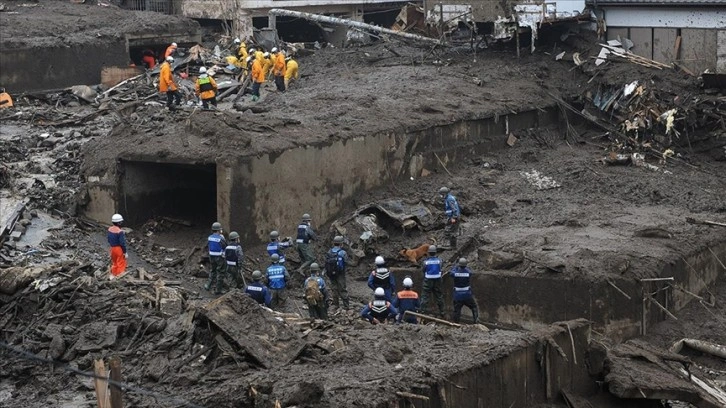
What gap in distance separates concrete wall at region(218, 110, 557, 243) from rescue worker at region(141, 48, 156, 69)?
12069 mm

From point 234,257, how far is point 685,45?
14.9 meters

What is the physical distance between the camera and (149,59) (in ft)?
117

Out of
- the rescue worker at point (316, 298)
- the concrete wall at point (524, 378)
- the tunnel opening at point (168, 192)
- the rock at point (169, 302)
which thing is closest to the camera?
the concrete wall at point (524, 378)

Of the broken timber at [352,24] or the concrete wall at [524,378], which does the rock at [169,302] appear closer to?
the concrete wall at [524,378]

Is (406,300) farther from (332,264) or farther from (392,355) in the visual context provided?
(392,355)

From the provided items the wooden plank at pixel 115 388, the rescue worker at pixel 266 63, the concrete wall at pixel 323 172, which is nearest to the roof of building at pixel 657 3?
the concrete wall at pixel 323 172

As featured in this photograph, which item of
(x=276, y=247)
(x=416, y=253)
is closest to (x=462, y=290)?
(x=416, y=253)

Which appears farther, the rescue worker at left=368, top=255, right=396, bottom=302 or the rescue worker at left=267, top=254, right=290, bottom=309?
the rescue worker at left=267, top=254, right=290, bottom=309

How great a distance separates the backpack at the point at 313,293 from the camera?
A: 18.3 m

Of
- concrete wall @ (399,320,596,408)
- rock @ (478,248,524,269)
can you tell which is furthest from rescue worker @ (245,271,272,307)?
concrete wall @ (399,320,596,408)

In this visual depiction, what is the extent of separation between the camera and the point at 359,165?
24844mm

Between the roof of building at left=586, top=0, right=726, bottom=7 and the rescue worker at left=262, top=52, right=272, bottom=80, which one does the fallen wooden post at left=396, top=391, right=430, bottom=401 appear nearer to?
the roof of building at left=586, top=0, right=726, bottom=7

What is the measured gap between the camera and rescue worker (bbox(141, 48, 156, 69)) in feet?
117

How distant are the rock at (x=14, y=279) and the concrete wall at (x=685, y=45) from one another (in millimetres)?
18515
